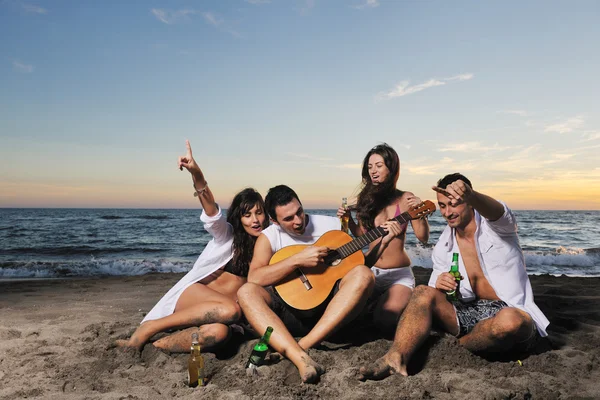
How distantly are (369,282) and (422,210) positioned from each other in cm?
83

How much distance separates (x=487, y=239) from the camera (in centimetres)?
354

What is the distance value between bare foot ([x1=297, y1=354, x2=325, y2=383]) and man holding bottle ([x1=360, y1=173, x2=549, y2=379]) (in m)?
0.31

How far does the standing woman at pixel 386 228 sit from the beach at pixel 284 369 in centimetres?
33

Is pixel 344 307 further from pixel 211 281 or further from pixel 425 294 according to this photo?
pixel 211 281

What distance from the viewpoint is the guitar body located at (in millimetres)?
3713

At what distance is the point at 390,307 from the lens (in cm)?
399

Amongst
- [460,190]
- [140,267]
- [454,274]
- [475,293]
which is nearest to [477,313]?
[475,293]

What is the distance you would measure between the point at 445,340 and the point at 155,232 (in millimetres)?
23459

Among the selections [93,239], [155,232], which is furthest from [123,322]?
[155,232]

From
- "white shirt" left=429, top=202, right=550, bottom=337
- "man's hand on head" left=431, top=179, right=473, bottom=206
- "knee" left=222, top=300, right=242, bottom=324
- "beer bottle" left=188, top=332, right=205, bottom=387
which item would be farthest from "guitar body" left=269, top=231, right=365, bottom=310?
"man's hand on head" left=431, top=179, right=473, bottom=206

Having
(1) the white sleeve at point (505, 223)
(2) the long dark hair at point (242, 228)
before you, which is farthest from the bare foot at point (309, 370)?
(1) the white sleeve at point (505, 223)

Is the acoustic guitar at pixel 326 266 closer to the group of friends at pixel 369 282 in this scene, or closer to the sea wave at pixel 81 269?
the group of friends at pixel 369 282

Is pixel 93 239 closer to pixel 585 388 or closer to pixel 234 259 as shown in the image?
pixel 234 259

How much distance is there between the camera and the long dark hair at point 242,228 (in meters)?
4.11
